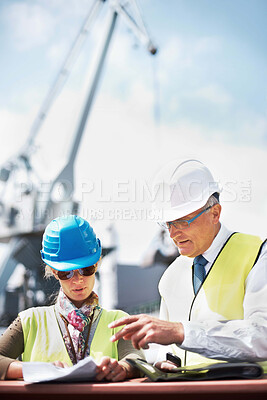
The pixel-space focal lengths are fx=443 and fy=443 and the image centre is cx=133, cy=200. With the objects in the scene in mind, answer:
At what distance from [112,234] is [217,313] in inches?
403

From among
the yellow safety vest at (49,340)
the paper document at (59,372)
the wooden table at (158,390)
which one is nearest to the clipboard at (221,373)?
the wooden table at (158,390)

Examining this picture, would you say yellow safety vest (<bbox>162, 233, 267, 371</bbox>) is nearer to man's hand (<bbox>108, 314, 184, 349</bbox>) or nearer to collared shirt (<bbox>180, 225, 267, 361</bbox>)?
collared shirt (<bbox>180, 225, 267, 361</bbox>)

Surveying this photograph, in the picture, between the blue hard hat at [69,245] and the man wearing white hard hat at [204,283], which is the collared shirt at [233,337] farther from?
the blue hard hat at [69,245]

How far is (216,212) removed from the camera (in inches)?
62.7

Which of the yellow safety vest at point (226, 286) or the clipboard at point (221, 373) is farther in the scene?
the yellow safety vest at point (226, 286)

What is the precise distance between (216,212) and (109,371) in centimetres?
68

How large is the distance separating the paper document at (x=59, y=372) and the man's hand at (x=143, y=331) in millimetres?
110

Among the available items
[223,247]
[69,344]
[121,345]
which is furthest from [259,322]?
[69,344]

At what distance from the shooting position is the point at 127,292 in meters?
15.5

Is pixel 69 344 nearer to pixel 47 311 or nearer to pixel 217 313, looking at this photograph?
pixel 47 311

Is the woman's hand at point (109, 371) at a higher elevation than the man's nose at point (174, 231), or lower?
lower

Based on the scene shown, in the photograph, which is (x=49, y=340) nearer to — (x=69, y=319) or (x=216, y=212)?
(x=69, y=319)

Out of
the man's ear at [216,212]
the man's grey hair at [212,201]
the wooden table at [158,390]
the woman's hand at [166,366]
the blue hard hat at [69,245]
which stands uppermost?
the man's grey hair at [212,201]

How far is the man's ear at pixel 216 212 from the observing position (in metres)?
1.59
